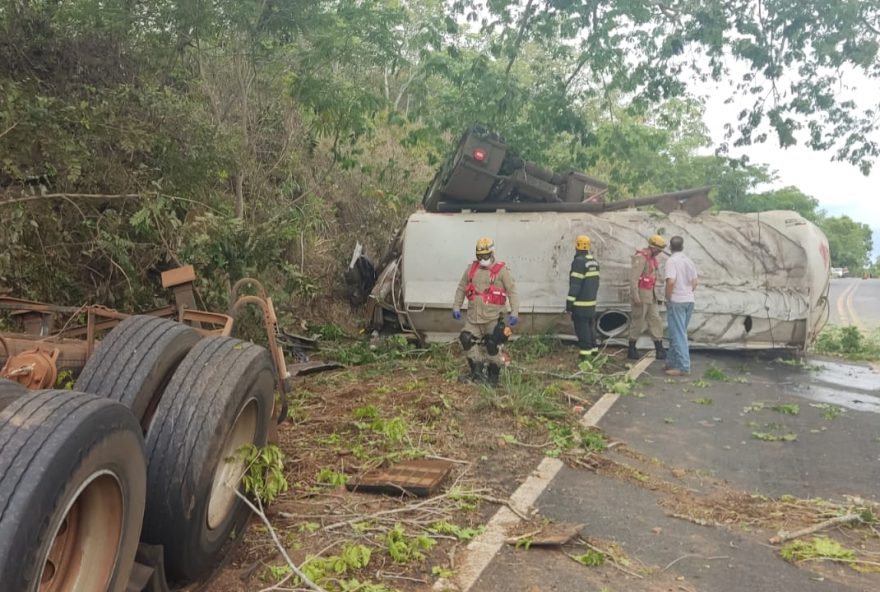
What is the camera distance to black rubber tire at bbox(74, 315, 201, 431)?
3256mm

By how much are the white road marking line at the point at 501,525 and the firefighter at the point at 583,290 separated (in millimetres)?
4657

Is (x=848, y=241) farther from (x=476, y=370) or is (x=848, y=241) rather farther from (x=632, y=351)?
(x=476, y=370)

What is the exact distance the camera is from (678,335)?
9.84m

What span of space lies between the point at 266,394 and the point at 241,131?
7029mm

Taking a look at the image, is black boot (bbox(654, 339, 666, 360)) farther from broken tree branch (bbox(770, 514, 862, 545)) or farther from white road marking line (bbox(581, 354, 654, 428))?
broken tree branch (bbox(770, 514, 862, 545))

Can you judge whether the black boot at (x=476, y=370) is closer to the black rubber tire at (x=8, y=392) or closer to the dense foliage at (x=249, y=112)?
the dense foliage at (x=249, y=112)

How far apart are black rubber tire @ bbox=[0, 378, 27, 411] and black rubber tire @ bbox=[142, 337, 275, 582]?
0.61 m

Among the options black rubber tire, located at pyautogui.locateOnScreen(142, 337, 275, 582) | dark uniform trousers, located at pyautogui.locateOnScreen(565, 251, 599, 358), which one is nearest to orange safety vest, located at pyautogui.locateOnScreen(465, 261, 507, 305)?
dark uniform trousers, located at pyautogui.locateOnScreen(565, 251, 599, 358)

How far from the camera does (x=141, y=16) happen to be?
8.41m

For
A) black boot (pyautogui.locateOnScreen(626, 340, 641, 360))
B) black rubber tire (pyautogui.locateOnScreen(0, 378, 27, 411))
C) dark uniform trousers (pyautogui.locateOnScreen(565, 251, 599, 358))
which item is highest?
black rubber tire (pyautogui.locateOnScreen(0, 378, 27, 411))

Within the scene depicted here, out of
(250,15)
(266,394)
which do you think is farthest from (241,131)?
(266,394)

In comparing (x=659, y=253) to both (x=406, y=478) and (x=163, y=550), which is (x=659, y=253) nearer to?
(x=406, y=478)

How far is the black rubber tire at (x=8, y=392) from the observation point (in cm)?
253

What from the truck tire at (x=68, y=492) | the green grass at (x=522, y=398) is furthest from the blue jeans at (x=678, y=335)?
the truck tire at (x=68, y=492)
